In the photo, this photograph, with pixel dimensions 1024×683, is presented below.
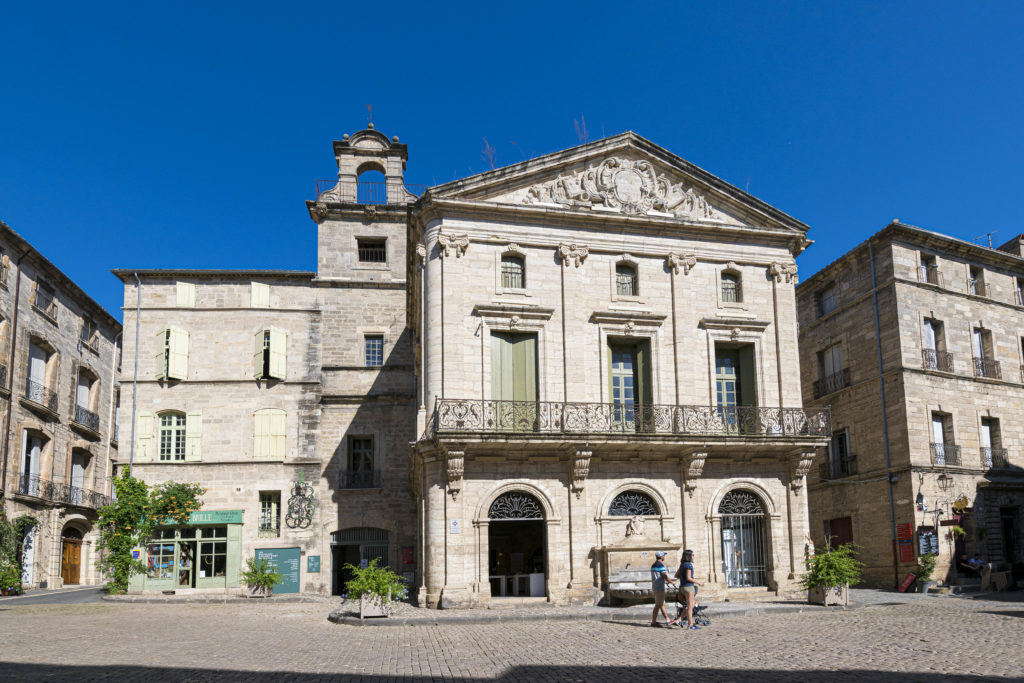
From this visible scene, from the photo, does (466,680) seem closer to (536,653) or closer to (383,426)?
(536,653)

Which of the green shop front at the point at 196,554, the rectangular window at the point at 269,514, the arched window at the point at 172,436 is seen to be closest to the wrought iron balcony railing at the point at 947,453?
the rectangular window at the point at 269,514

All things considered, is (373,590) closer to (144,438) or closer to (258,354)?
(258,354)

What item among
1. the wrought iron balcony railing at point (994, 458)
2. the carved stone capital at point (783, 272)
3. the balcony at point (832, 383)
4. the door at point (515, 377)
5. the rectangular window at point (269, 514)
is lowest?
the rectangular window at point (269, 514)

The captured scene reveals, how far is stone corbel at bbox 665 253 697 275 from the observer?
22.4m

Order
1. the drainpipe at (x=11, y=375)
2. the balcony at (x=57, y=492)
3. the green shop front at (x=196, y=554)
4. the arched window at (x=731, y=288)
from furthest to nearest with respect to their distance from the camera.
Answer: the balcony at (x=57, y=492)
the drainpipe at (x=11, y=375)
the green shop front at (x=196, y=554)
the arched window at (x=731, y=288)

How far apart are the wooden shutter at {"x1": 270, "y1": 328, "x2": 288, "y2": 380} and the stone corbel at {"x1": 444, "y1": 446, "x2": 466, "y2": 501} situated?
489 inches

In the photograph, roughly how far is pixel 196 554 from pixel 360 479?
18.6 feet

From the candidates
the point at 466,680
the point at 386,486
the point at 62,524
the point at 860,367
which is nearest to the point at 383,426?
the point at 386,486

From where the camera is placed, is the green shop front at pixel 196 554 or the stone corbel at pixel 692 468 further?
the green shop front at pixel 196 554

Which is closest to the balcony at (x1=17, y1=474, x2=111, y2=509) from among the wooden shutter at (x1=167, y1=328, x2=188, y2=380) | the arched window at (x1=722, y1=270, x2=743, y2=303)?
the wooden shutter at (x1=167, y1=328, x2=188, y2=380)

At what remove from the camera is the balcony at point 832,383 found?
30219 mm

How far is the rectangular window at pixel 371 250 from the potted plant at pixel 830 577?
61.5 feet

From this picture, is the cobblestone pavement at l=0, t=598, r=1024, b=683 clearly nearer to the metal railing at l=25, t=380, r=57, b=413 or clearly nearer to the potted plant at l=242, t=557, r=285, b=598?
the potted plant at l=242, t=557, r=285, b=598

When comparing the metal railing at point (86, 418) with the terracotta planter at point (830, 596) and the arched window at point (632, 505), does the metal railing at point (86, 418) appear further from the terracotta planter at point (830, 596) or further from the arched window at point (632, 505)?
the terracotta planter at point (830, 596)
